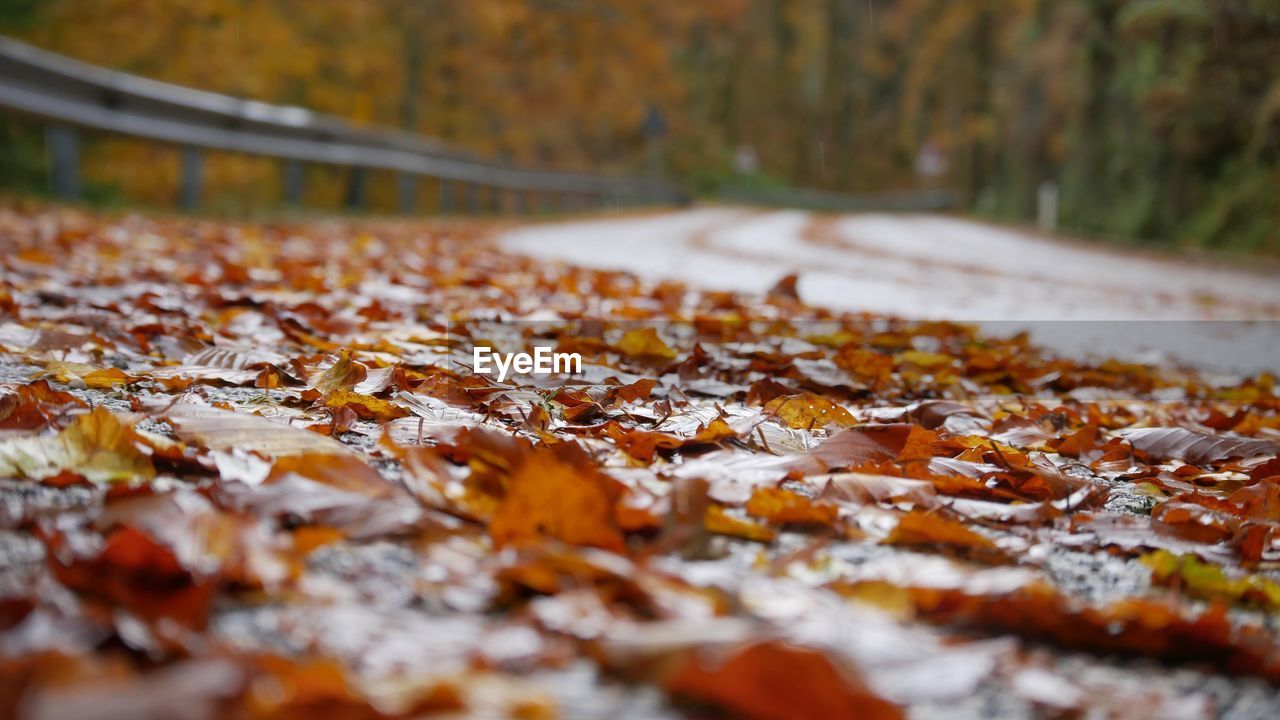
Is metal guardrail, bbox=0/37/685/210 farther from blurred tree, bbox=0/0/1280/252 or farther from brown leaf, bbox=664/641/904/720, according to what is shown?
brown leaf, bbox=664/641/904/720

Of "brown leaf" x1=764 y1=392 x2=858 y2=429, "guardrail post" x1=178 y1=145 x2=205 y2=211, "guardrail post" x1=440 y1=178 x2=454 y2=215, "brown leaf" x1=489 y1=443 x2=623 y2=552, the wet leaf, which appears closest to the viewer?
"brown leaf" x1=489 y1=443 x2=623 y2=552

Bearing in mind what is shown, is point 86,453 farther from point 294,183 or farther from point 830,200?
point 830,200

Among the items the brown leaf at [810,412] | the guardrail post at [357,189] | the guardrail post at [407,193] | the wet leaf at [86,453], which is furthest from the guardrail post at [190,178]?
the wet leaf at [86,453]

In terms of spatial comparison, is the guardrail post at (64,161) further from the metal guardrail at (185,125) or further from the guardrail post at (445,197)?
the guardrail post at (445,197)

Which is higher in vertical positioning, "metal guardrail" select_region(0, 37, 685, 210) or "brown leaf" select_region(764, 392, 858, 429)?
"metal guardrail" select_region(0, 37, 685, 210)

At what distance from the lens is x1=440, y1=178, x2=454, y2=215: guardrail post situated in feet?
61.2

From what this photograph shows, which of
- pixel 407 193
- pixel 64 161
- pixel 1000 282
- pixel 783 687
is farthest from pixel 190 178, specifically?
pixel 783 687

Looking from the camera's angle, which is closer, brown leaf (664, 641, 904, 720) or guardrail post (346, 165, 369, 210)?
brown leaf (664, 641, 904, 720)

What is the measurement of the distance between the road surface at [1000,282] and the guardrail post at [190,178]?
3003 mm

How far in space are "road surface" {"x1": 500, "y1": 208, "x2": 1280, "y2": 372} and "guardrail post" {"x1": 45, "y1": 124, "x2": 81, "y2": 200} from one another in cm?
374

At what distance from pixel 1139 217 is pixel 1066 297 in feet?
52.7

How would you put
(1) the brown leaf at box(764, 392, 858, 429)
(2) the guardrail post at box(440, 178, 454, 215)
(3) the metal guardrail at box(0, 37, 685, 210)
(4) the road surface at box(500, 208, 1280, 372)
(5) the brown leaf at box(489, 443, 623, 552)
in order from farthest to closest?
(2) the guardrail post at box(440, 178, 454, 215)
(3) the metal guardrail at box(0, 37, 685, 210)
(4) the road surface at box(500, 208, 1280, 372)
(1) the brown leaf at box(764, 392, 858, 429)
(5) the brown leaf at box(489, 443, 623, 552)

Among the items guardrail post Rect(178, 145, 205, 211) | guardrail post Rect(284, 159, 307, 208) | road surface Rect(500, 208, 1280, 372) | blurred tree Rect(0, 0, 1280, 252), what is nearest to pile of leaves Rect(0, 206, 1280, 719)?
road surface Rect(500, 208, 1280, 372)

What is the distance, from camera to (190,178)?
10828 mm
